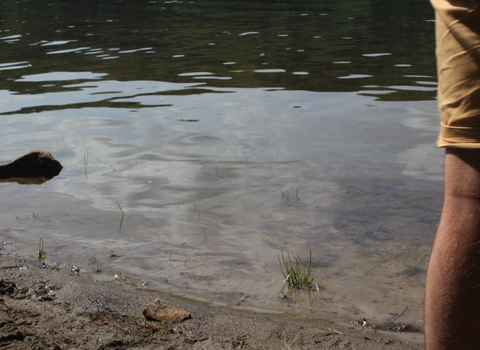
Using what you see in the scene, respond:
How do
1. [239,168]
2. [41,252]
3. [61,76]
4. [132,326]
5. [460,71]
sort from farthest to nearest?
[61,76] < [239,168] < [41,252] < [132,326] < [460,71]

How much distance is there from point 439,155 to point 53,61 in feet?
33.6

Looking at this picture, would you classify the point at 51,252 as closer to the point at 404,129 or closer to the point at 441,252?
the point at 441,252

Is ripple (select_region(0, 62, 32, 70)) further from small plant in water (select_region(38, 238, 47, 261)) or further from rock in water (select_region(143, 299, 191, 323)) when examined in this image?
rock in water (select_region(143, 299, 191, 323))

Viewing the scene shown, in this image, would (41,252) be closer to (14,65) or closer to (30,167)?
(30,167)

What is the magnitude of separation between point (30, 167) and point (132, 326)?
3.68 metres

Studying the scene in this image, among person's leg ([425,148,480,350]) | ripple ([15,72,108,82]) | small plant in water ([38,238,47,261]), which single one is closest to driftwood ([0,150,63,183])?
small plant in water ([38,238,47,261])

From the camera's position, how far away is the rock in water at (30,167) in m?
5.56

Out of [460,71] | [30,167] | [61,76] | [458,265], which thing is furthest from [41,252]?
[61,76]

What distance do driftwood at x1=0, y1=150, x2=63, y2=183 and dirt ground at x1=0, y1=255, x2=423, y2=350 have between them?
2590mm

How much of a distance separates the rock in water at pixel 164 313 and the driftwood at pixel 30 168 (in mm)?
3228

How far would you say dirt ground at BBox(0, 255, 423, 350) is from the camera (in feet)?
7.60

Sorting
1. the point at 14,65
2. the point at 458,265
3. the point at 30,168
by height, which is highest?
the point at 458,265

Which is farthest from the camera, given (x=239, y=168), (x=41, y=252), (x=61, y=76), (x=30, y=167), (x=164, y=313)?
(x=61, y=76)

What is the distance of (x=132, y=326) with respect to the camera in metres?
2.52
